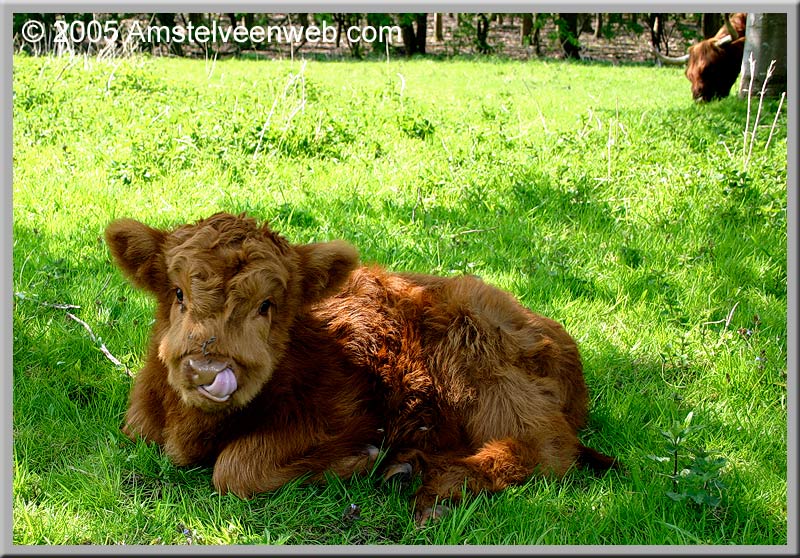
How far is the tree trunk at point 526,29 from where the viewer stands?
28291mm

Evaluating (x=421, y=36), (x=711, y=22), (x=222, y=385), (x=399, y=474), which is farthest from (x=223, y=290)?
(x=711, y=22)

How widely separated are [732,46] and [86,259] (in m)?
13.8

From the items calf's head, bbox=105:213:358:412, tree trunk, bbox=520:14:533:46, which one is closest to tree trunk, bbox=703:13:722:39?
tree trunk, bbox=520:14:533:46

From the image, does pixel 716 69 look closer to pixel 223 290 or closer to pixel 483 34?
pixel 483 34

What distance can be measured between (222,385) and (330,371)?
0.87 m

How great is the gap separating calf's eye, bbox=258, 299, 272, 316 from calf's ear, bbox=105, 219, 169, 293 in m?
0.54

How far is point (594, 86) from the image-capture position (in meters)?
16.7

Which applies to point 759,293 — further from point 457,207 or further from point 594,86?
point 594,86

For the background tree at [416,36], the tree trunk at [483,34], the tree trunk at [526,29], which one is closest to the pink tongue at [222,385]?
the background tree at [416,36]

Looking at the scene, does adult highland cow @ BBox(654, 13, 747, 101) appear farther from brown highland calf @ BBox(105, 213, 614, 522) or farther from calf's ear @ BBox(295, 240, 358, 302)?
calf's ear @ BBox(295, 240, 358, 302)

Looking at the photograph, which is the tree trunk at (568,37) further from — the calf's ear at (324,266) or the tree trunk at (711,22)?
the calf's ear at (324,266)

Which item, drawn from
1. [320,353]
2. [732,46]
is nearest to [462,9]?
[320,353]

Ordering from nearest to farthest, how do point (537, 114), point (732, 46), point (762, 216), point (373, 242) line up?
point (373, 242) < point (762, 216) < point (537, 114) < point (732, 46)

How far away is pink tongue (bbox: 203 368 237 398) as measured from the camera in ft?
10.8
